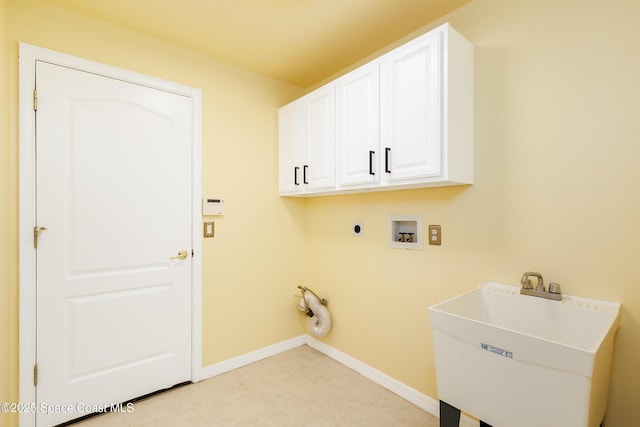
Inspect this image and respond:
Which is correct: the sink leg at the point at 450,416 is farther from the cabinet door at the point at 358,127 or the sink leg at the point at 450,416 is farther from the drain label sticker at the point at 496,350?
the cabinet door at the point at 358,127

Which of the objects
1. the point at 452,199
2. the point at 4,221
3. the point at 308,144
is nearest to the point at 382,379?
the point at 452,199

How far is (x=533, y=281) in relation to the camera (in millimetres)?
1526

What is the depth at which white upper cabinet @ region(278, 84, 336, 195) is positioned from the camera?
2182mm

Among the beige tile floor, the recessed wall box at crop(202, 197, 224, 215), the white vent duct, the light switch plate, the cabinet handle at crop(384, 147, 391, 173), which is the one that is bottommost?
the beige tile floor

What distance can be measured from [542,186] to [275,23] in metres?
1.83

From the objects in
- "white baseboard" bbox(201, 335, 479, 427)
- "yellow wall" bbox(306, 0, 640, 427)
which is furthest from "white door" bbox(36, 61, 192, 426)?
"yellow wall" bbox(306, 0, 640, 427)

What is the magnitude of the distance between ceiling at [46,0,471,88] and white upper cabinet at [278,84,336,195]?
1.18 ft

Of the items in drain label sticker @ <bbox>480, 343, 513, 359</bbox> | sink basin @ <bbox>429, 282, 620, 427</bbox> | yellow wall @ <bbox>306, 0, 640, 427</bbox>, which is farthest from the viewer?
yellow wall @ <bbox>306, 0, 640, 427</bbox>

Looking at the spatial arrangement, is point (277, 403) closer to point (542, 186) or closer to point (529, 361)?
point (529, 361)

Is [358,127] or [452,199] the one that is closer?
[452,199]

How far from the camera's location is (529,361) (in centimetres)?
104

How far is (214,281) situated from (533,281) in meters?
2.12

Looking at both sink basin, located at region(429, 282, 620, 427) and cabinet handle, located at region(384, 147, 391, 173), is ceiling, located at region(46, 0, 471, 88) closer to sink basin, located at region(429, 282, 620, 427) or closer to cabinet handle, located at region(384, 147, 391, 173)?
cabinet handle, located at region(384, 147, 391, 173)

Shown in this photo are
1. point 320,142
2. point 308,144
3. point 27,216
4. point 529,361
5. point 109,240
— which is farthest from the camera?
point 308,144
